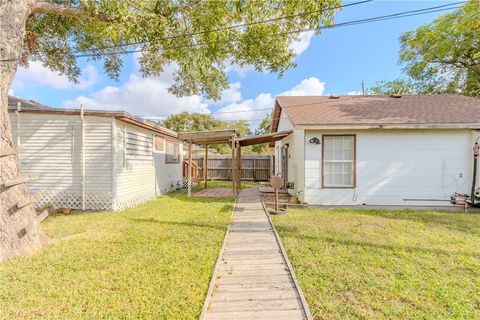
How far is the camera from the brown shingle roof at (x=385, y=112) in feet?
25.3

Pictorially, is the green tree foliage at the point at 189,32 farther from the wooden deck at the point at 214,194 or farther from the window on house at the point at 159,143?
the wooden deck at the point at 214,194

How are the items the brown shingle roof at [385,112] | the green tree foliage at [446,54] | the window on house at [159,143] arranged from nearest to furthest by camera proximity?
the brown shingle roof at [385,112] < the window on house at [159,143] < the green tree foliage at [446,54]

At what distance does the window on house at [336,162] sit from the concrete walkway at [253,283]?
375 centimetres

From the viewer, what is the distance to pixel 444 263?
12.5 feet

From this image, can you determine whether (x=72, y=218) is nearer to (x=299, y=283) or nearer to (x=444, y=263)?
(x=299, y=283)

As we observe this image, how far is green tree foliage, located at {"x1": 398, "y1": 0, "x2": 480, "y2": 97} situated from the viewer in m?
15.0

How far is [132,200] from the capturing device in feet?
28.3

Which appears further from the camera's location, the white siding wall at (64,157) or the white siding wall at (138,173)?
the white siding wall at (138,173)

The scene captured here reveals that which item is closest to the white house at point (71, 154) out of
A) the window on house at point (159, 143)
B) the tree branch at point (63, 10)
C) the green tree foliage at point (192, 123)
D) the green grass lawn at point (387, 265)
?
the tree branch at point (63, 10)

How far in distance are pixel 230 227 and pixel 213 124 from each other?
118ft

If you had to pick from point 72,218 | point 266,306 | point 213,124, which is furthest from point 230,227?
point 213,124

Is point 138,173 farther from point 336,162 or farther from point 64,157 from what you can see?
point 336,162

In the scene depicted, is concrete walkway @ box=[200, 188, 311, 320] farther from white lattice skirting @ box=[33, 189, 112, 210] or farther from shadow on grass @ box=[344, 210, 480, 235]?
white lattice skirting @ box=[33, 189, 112, 210]

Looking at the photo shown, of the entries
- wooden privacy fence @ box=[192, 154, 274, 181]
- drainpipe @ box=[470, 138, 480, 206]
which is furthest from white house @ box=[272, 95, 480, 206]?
wooden privacy fence @ box=[192, 154, 274, 181]
